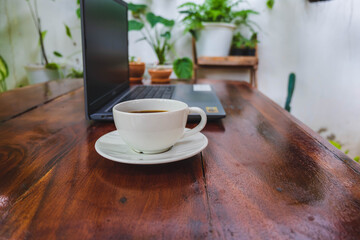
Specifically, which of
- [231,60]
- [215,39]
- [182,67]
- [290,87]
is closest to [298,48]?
[290,87]

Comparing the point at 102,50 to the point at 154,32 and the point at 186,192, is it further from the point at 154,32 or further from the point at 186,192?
the point at 154,32

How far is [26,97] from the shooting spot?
95 centimetres

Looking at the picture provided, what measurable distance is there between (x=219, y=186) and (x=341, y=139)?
2.41 m

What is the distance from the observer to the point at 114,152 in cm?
40

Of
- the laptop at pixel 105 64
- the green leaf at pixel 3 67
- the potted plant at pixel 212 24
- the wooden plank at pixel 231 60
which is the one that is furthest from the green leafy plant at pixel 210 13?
the green leaf at pixel 3 67

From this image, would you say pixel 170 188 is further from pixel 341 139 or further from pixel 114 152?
pixel 341 139

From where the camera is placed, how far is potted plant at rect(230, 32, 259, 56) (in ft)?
6.75

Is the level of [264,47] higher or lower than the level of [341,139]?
higher

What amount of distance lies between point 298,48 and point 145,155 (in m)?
2.19

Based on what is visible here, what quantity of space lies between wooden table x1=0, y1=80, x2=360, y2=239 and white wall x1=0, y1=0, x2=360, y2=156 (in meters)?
1.86

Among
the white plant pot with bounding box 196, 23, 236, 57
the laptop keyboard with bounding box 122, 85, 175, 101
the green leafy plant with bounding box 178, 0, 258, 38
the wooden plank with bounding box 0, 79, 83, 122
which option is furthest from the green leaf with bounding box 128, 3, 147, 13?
the laptop keyboard with bounding box 122, 85, 175, 101

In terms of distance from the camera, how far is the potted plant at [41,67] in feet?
6.91

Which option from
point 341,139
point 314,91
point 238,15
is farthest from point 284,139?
point 341,139

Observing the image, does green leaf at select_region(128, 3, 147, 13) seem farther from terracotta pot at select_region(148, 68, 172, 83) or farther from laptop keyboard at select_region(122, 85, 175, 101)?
laptop keyboard at select_region(122, 85, 175, 101)
